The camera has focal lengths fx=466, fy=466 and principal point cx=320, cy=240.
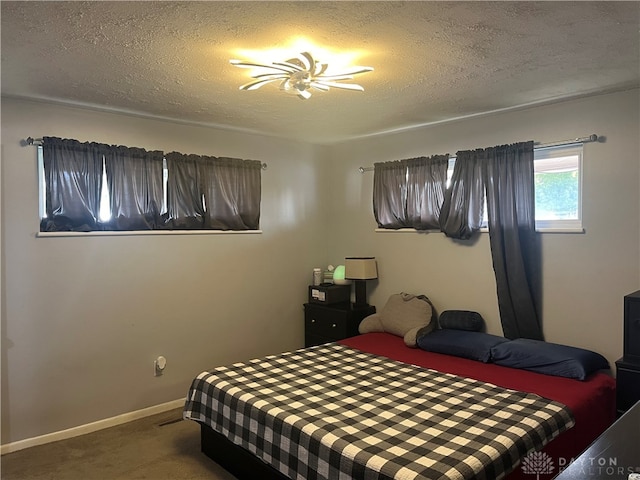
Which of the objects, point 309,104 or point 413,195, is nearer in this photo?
point 309,104

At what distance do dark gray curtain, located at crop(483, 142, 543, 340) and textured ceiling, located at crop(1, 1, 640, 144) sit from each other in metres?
0.44

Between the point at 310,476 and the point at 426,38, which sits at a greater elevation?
the point at 426,38

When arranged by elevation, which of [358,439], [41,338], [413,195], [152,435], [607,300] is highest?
[413,195]

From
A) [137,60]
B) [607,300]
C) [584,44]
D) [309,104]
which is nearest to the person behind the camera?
[584,44]

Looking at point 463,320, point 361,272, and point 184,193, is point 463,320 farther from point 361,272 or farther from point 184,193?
point 184,193

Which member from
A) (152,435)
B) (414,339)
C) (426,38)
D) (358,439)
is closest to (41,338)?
(152,435)

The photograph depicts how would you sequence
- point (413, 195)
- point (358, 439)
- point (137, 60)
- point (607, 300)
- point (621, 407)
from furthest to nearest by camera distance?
point (413, 195)
point (607, 300)
point (621, 407)
point (137, 60)
point (358, 439)

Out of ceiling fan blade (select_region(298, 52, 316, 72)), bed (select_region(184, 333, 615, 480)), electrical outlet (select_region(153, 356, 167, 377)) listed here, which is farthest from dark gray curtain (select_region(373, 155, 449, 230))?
electrical outlet (select_region(153, 356, 167, 377))

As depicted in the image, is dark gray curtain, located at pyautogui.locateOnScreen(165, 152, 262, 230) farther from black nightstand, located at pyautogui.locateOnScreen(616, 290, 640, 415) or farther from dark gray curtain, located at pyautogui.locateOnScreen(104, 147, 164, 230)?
black nightstand, located at pyautogui.locateOnScreen(616, 290, 640, 415)

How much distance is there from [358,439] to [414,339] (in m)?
1.66

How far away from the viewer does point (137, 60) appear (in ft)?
8.02

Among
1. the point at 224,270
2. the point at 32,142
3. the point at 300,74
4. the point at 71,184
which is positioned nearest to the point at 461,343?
the point at 224,270

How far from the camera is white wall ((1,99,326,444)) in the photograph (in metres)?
3.13

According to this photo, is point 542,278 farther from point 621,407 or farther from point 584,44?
point 584,44
